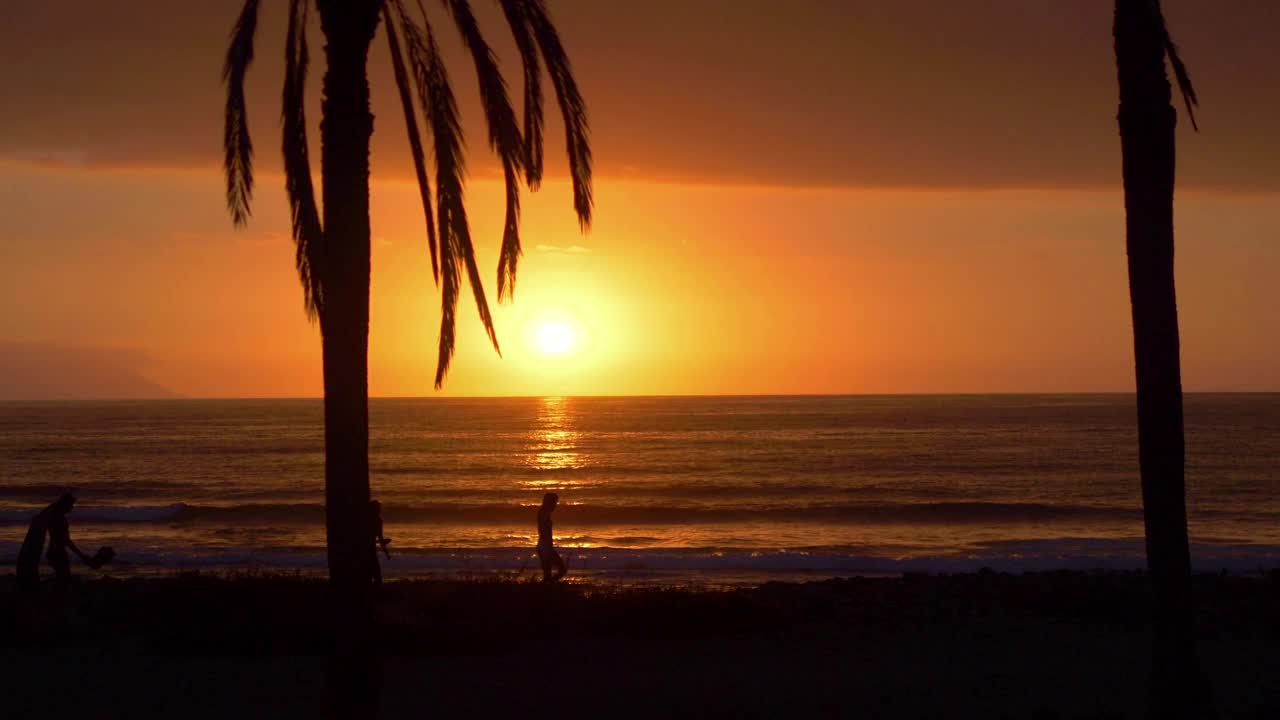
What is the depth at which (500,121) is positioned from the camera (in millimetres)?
7551

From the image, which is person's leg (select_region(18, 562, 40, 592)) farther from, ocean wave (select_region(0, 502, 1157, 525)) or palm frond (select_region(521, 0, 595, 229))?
ocean wave (select_region(0, 502, 1157, 525))

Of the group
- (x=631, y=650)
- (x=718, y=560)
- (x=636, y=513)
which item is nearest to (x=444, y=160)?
(x=631, y=650)

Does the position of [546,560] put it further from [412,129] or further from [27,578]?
[412,129]

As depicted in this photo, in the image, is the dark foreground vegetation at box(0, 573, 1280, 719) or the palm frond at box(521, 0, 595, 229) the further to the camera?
the dark foreground vegetation at box(0, 573, 1280, 719)

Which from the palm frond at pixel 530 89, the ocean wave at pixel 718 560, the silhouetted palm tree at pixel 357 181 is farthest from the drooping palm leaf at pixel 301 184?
the ocean wave at pixel 718 560

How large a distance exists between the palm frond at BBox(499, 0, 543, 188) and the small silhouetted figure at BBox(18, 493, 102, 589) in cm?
1092

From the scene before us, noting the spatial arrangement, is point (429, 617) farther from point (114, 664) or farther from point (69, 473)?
point (69, 473)

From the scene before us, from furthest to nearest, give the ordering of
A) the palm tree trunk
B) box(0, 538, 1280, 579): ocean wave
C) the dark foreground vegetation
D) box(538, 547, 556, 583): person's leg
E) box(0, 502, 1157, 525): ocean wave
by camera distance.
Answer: box(0, 502, 1157, 525): ocean wave
box(0, 538, 1280, 579): ocean wave
box(538, 547, 556, 583): person's leg
the dark foreground vegetation
the palm tree trunk

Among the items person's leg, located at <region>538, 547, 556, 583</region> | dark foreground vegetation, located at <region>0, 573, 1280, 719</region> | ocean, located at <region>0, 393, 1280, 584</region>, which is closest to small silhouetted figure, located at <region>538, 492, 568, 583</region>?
person's leg, located at <region>538, 547, 556, 583</region>

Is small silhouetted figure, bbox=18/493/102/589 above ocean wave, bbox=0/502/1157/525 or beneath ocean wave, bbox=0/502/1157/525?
above

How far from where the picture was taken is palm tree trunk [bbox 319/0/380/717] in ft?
22.0

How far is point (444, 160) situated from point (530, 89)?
85 centimetres

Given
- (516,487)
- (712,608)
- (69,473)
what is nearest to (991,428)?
(516,487)

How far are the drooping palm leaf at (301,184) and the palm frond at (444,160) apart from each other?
0.89 metres
